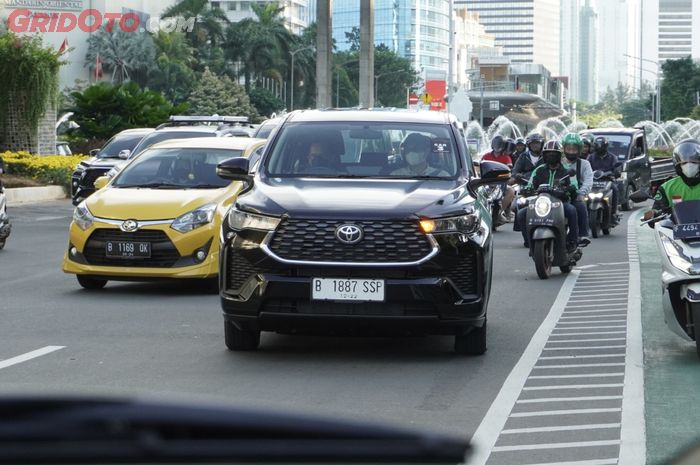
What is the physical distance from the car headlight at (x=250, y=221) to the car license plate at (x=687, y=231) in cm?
264

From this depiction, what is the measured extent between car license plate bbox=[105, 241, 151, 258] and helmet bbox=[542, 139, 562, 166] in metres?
5.70

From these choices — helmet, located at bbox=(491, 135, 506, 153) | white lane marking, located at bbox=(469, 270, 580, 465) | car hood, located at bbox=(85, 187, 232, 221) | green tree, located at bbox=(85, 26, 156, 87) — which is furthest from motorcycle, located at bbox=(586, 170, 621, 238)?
green tree, located at bbox=(85, 26, 156, 87)

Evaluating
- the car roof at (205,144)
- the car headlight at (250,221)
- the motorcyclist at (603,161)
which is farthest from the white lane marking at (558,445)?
the motorcyclist at (603,161)

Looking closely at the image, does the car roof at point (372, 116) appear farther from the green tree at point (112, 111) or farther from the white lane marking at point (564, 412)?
the green tree at point (112, 111)

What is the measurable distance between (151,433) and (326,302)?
24.7 ft

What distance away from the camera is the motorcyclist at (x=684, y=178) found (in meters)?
10.2

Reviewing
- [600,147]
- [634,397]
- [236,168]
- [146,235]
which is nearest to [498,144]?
[600,147]

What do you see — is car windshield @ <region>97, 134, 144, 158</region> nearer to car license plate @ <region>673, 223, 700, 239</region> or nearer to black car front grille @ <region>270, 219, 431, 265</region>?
black car front grille @ <region>270, 219, 431, 265</region>

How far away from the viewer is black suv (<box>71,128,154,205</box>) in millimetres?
28406

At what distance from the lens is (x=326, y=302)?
8.72 meters

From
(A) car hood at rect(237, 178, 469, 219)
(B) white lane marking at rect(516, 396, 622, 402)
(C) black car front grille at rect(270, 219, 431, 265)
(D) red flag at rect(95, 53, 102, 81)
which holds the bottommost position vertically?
(B) white lane marking at rect(516, 396, 622, 402)

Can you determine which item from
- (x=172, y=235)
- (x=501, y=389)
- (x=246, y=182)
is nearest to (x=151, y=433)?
(x=501, y=389)

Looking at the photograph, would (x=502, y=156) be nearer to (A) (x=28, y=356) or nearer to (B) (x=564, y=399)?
(A) (x=28, y=356)

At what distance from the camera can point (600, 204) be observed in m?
23.8
